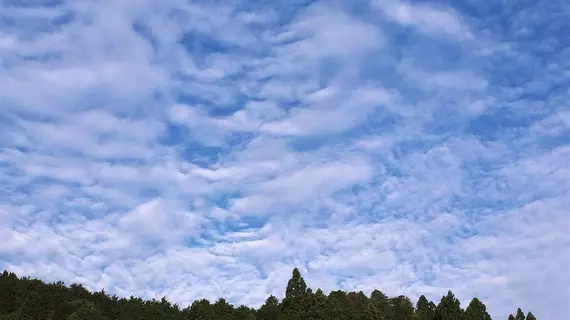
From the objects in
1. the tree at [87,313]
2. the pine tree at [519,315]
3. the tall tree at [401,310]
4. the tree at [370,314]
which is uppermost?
the tall tree at [401,310]

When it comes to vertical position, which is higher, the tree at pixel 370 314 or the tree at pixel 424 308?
the tree at pixel 424 308

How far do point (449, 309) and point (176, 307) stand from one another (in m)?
59.0

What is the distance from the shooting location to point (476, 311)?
395ft

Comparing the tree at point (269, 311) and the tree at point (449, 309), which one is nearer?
the tree at point (449, 309)

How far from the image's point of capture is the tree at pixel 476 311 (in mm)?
118756

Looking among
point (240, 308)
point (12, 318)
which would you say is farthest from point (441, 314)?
point (12, 318)

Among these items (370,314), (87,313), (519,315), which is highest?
(519,315)

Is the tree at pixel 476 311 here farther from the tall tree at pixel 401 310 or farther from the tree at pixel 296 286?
the tree at pixel 296 286

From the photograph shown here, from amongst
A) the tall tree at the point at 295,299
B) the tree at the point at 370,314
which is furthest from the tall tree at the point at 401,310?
the tall tree at the point at 295,299

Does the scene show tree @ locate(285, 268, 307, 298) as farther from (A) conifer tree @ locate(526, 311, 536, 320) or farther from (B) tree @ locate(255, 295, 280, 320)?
(A) conifer tree @ locate(526, 311, 536, 320)

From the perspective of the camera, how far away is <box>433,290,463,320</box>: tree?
11788cm

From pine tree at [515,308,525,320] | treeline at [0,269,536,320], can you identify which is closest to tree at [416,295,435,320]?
treeline at [0,269,536,320]

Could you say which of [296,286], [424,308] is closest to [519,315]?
[424,308]

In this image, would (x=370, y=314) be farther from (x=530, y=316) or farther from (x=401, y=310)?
(x=401, y=310)
